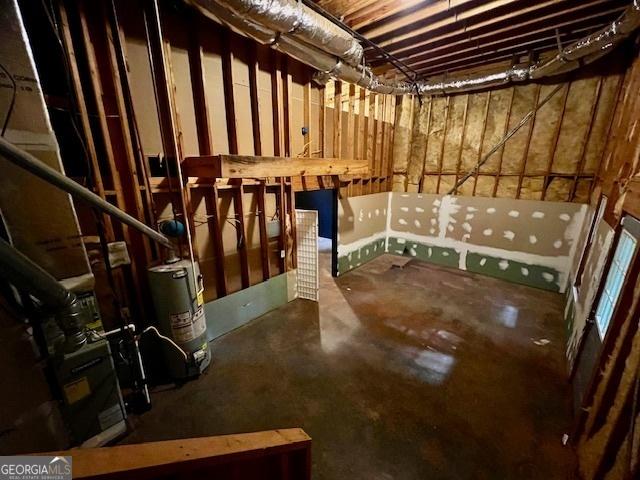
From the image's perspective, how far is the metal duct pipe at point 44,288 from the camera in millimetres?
1224

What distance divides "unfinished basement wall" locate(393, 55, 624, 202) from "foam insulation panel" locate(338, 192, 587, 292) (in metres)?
0.27

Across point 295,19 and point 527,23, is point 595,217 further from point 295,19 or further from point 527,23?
point 295,19

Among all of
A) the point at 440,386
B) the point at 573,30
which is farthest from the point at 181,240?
the point at 573,30

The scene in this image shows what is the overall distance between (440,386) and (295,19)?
3.93 m

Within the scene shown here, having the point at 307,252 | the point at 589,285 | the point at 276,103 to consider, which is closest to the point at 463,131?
the point at 589,285

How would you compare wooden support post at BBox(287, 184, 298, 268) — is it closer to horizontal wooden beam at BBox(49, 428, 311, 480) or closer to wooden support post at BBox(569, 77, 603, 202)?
horizontal wooden beam at BBox(49, 428, 311, 480)

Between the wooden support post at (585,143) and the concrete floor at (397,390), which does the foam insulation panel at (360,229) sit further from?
the wooden support post at (585,143)

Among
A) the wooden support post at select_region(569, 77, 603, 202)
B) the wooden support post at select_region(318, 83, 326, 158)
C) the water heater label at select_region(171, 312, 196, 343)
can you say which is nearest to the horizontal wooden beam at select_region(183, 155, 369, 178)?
the wooden support post at select_region(318, 83, 326, 158)

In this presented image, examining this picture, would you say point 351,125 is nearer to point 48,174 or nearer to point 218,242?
point 218,242

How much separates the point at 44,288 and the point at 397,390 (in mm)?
2828

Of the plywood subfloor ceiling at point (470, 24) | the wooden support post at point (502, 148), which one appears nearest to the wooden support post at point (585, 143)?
the plywood subfloor ceiling at point (470, 24)

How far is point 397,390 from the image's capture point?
2625mm

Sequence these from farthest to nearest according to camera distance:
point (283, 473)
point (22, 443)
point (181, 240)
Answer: point (181, 240)
point (22, 443)
point (283, 473)

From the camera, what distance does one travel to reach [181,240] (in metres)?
2.91
